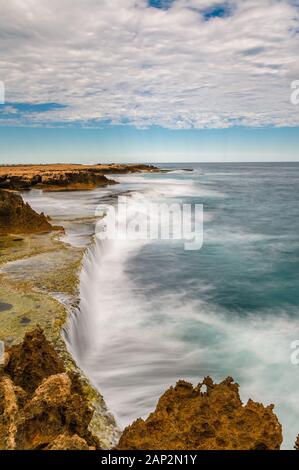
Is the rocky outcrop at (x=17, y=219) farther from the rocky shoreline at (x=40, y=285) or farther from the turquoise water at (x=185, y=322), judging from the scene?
the turquoise water at (x=185, y=322)

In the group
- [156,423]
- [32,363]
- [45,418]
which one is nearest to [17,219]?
[32,363]

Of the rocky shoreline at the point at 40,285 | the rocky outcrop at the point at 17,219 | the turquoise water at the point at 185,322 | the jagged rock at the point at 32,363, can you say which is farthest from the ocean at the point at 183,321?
the jagged rock at the point at 32,363

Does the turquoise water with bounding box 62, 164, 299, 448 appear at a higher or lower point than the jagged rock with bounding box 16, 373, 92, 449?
lower

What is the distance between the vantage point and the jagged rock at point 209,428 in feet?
12.0

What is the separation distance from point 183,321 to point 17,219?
8.77 meters

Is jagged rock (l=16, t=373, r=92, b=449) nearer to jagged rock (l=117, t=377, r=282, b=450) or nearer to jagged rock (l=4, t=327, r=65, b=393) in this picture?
jagged rock (l=117, t=377, r=282, b=450)

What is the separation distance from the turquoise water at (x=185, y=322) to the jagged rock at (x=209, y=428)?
1795mm

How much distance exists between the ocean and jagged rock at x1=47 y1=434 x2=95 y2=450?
2.35 meters

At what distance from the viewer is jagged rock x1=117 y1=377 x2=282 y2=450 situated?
367 cm

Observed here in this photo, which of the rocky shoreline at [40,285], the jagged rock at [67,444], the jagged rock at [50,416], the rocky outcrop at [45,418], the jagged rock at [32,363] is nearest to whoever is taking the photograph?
the jagged rock at [67,444]

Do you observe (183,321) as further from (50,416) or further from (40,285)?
(50,416)

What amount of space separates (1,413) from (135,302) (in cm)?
696

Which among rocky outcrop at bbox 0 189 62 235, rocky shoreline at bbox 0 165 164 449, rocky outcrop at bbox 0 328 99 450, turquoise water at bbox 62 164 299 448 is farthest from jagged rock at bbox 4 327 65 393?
rocky outcrop at bbox 0 189 62 235

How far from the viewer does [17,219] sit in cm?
1527
